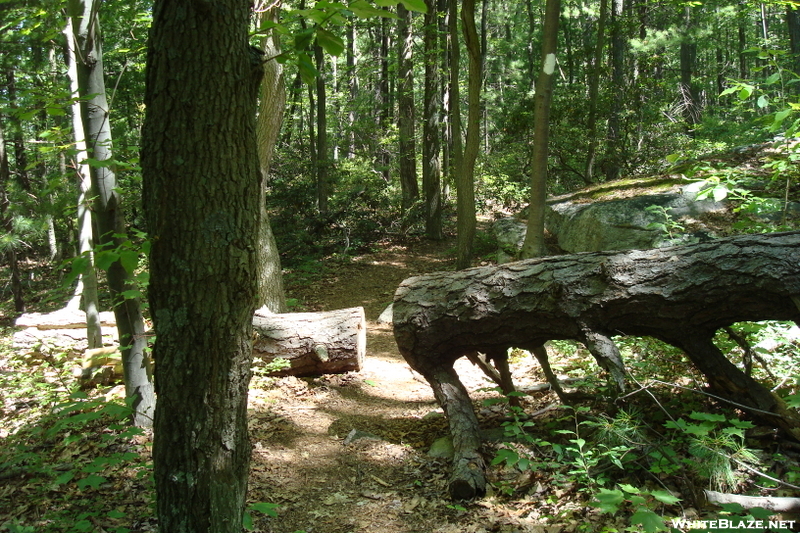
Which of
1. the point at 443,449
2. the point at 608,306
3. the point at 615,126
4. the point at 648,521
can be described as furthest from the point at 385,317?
the point at 615,126

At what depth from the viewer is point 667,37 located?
16.3m

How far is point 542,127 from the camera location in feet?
23.0

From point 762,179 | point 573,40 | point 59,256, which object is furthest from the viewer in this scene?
point 573,40

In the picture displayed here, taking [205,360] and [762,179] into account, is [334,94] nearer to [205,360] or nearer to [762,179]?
[762,179]

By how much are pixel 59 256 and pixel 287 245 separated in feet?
25.8

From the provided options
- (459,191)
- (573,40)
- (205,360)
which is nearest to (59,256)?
(459,191)

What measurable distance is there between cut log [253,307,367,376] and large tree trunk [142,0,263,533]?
411 centimetres

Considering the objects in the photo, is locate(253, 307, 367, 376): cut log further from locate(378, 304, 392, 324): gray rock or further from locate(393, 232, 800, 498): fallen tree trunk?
locate(378, 304, 392, 324): gray rock

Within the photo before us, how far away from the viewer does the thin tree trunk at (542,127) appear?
6.85m

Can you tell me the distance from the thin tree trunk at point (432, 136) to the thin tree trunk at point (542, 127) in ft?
20.0

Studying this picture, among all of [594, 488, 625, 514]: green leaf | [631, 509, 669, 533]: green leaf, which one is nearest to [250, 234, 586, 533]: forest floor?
[594, 488, 625, 514]: green leaf

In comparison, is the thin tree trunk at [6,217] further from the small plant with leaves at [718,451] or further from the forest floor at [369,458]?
the small plant with leaves at [718,451]

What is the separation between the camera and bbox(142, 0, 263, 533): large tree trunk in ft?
5.60

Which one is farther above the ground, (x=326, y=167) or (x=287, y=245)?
(x=326, y=167)
